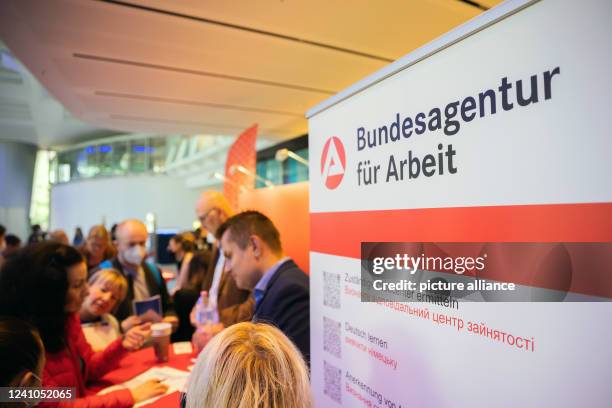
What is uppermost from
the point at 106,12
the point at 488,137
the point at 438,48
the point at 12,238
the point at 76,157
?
the point at 76,157

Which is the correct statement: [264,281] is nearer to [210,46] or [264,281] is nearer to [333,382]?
[333,382]

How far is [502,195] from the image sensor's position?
2.67ft

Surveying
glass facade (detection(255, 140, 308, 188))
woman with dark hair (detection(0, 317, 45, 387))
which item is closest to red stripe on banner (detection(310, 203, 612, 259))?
woman with dark hair (detection(0, 317, 45, 387))

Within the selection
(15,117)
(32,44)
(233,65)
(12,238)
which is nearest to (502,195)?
(233,65)

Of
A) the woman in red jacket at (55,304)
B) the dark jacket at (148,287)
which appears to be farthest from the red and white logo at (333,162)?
the dark jacket at (148,287)

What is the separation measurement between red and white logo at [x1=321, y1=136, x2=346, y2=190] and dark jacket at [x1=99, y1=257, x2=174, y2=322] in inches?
83.6

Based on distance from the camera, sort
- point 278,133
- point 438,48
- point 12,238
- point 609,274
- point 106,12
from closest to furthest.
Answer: point 609,274 → point 438,48 → point 106,12 → point 278,133 → point 12,238

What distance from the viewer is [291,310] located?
5.49ft

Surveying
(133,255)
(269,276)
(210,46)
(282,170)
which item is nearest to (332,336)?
(269,276)

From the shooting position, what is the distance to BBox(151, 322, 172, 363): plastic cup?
2010 mm

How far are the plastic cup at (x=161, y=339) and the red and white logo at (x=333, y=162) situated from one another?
1281 mm

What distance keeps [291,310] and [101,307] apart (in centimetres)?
120

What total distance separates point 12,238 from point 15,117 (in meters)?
5.57

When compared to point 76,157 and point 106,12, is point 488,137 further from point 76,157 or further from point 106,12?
point 76,157
